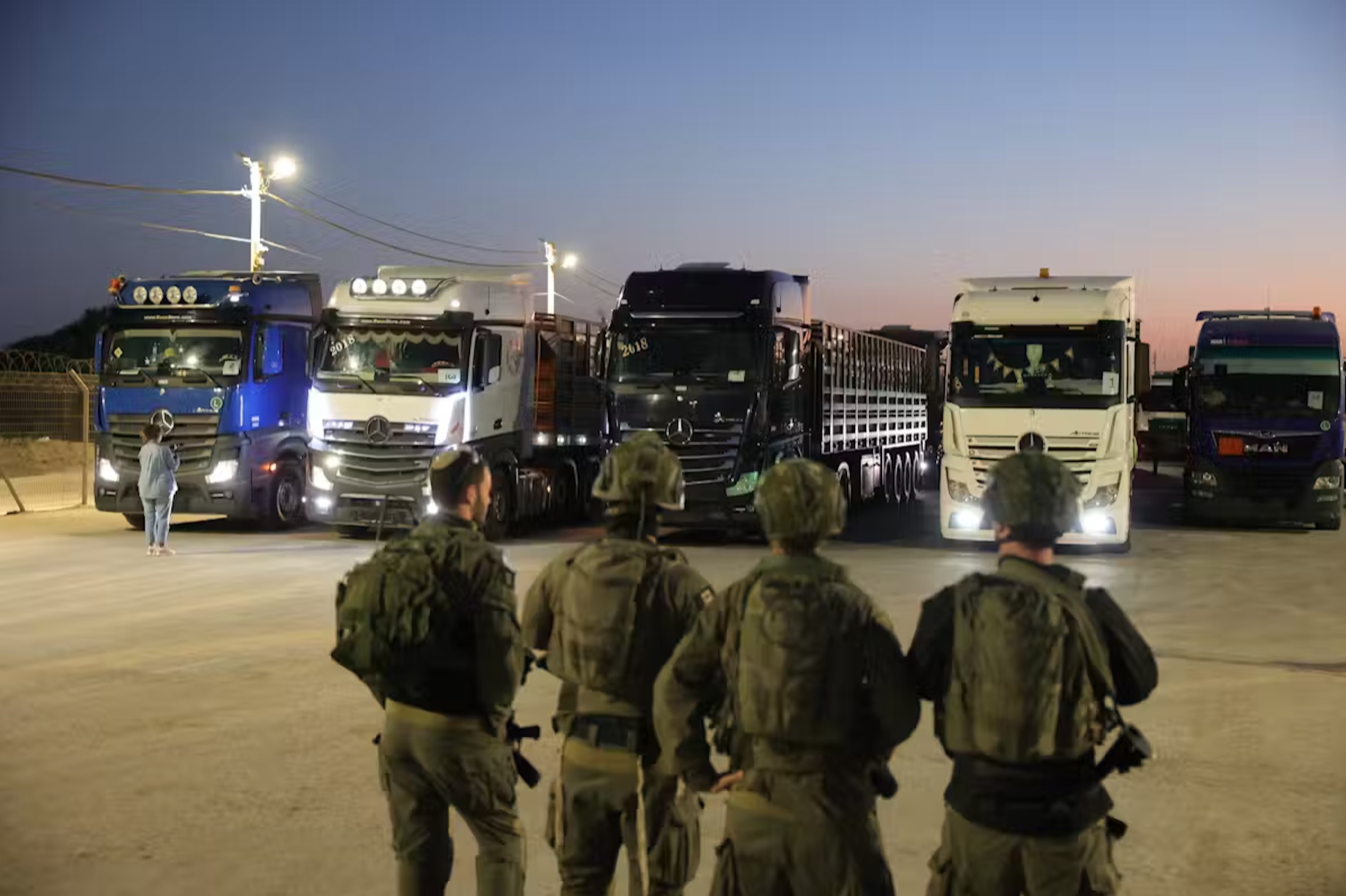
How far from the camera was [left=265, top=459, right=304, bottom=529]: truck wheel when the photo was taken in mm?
20844

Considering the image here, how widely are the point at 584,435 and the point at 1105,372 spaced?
8547 millimetres

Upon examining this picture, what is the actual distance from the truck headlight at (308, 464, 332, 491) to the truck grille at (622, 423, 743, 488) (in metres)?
4.02

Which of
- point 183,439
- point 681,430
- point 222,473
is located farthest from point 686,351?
point 183,439

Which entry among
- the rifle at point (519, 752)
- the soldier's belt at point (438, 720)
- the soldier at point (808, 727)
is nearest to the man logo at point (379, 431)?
the rifle at point (519, 752)

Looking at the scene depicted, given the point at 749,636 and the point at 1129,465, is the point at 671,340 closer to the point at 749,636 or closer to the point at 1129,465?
the point at 1129,465

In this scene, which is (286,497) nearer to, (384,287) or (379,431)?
(379,431)

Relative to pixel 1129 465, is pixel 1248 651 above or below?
below

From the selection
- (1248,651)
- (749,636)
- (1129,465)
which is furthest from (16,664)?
(1129,465)

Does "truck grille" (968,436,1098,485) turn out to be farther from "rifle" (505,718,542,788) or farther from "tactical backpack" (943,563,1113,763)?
"tactical backpack" (943,563,1113,763)

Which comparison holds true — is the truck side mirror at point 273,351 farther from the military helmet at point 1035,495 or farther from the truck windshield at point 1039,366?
the military helmet at point 1035,495

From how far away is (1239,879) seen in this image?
223 inches

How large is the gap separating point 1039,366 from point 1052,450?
1.06 meters

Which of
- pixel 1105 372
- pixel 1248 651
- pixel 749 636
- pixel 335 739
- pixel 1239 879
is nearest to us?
pixel 749 636

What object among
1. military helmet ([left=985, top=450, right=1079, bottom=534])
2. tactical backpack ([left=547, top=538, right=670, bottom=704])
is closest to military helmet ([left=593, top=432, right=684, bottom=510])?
tactical backpack ([left=547, top=538, right=670, bottom=704])
